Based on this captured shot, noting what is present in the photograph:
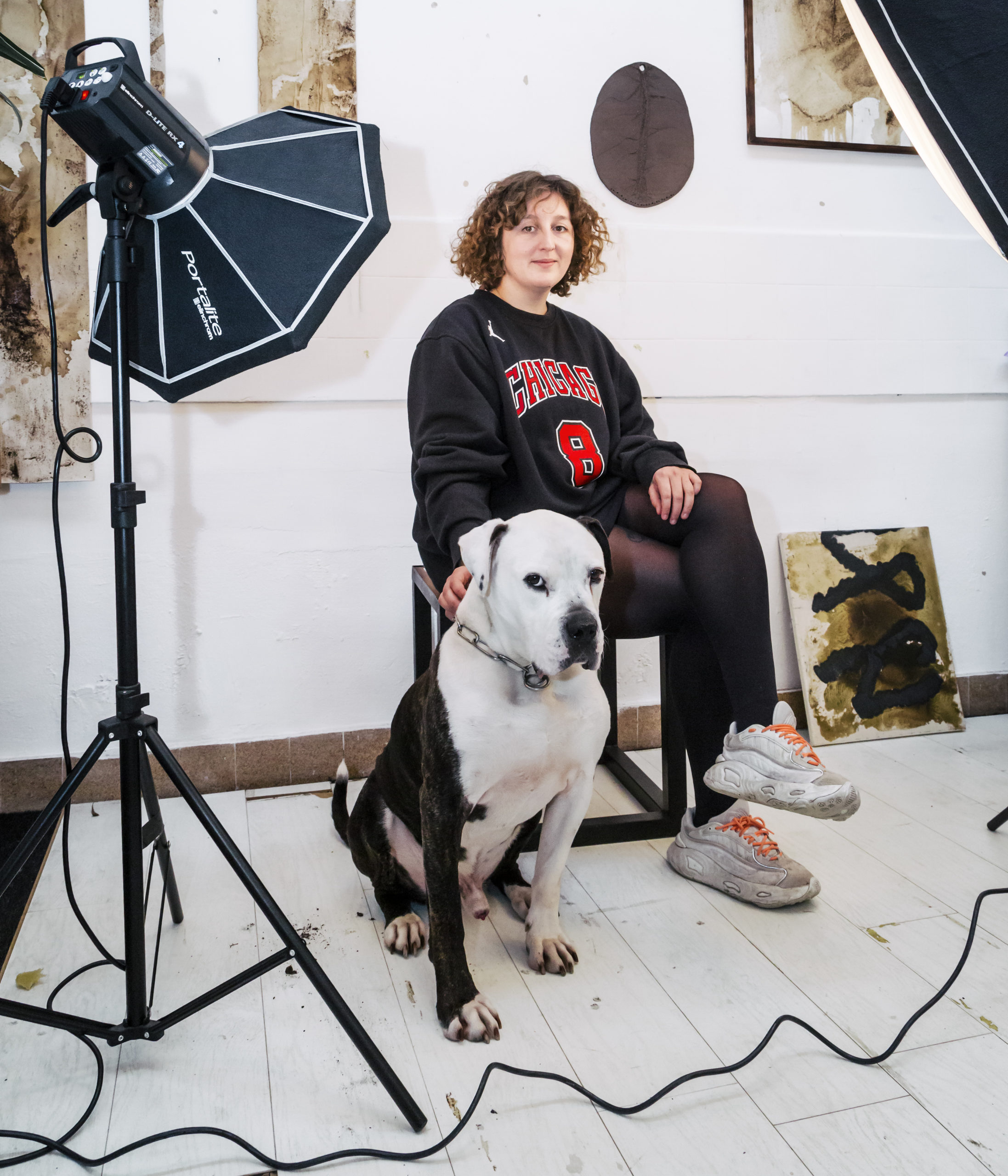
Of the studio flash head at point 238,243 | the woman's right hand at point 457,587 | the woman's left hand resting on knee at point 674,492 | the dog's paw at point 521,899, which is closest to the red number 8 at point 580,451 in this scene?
the woman's left hand resting on knee at point 674,492

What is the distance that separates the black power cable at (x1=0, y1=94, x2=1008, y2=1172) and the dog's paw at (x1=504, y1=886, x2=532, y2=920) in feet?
1.32

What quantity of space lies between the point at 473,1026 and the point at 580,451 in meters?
1.02

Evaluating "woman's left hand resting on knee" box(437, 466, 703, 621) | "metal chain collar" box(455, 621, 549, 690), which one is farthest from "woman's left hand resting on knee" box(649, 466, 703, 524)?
"metal chain collar" box(455, 621, 549, 690)

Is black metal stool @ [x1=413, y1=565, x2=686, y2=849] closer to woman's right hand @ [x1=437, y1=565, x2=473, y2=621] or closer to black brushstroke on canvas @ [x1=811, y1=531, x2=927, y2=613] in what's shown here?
woman's right hand @ [x1=437, y1=565, x2=473, y2=621]

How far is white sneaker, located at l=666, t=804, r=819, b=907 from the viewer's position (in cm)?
154

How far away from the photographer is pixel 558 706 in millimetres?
1312

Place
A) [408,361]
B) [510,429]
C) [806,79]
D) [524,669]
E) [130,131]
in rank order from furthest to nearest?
1. [806,79]
2. [408,361]
3. [510,429]
4. [524,669]
5. [130,131]

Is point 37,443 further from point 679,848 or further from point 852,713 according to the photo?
point 852,713

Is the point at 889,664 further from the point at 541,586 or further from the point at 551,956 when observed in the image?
the point at 541,586

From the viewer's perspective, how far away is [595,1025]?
1.26 meters

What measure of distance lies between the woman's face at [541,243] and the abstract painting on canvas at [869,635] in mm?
1127

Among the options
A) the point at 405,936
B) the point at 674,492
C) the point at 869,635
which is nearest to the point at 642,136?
the point at 674,492

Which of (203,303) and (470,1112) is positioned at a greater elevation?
→ (203,303)

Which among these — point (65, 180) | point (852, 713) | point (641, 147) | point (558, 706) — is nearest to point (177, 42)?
point (65, 180)
